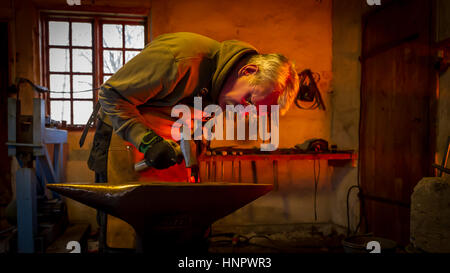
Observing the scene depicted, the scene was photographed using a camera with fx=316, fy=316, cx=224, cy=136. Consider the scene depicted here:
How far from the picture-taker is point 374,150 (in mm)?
2932

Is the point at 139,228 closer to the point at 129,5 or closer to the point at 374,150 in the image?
the point at 374,150

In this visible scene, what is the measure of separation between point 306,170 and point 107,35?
270cm

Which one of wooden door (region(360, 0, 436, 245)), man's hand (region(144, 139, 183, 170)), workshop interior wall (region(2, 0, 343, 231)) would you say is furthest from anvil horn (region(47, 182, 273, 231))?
workshop interior wall (region(2, 0, 343, 231))

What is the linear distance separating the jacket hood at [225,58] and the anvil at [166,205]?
Result: 0.59m

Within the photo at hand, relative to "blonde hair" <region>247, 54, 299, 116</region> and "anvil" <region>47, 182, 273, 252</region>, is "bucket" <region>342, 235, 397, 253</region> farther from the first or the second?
"anvil" <region>47, 182, 273, 252</region>

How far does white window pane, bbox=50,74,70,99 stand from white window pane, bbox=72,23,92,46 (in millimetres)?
395

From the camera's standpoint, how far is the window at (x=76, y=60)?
3.45 m

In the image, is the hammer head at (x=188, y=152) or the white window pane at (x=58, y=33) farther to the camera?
the white window pane at (x=58, y=33)

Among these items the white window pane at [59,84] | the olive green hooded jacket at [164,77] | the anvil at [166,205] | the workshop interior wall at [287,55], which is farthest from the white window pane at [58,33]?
the anvil at [166,205]

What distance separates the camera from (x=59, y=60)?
11.4ft

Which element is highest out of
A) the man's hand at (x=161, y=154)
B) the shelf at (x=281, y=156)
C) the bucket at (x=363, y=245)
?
the man's hand at (x=161, y=154)

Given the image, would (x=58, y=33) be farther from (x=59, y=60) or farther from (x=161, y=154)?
(x=161, y=154)

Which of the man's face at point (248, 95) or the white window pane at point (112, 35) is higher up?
the white window pane at point (112, 35)

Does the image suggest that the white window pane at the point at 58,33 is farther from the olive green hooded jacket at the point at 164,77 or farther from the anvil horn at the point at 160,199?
the anvil horn at the point at 160,199
